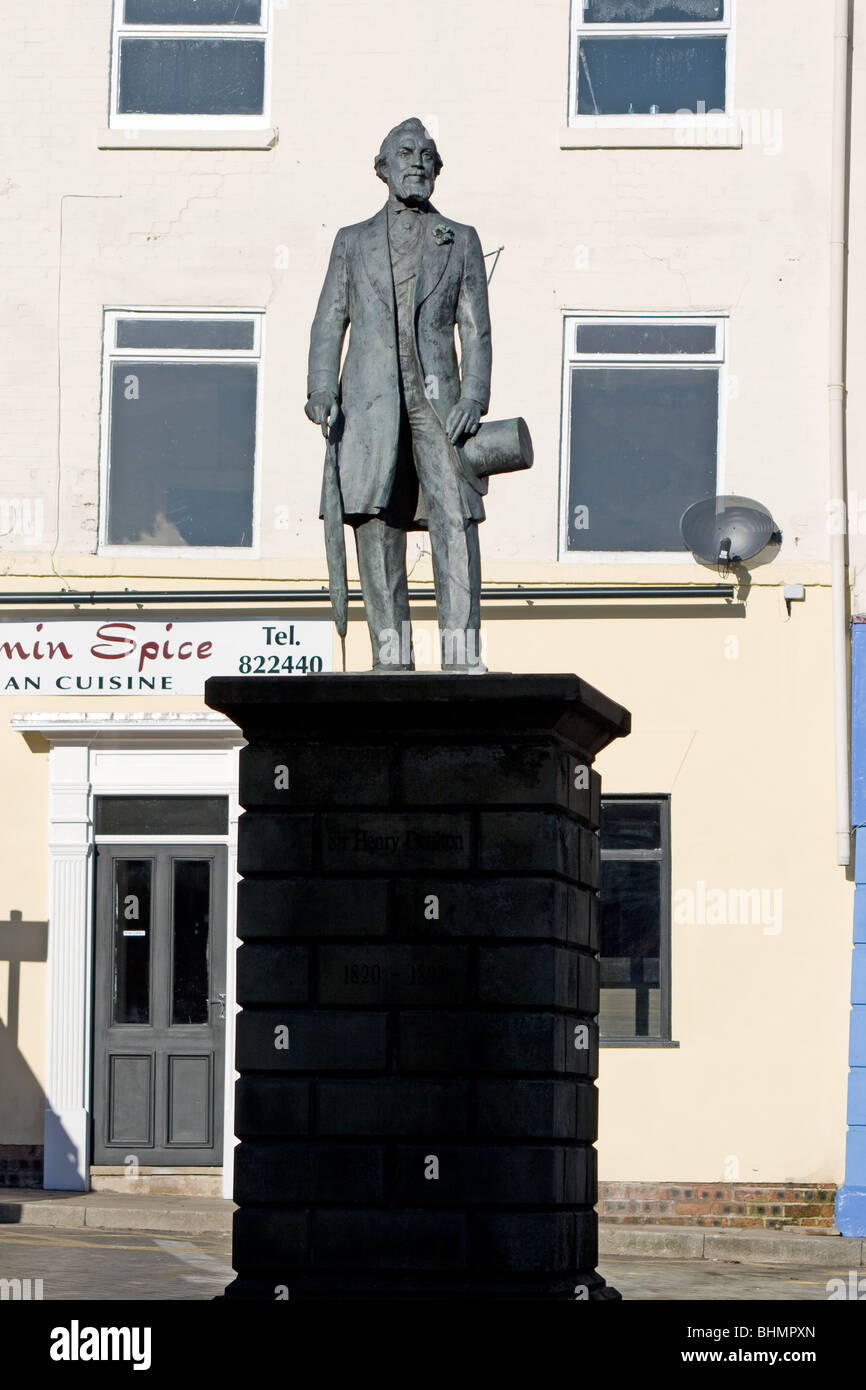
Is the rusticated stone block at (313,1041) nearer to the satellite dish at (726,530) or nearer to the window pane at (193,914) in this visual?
the window pane at (193,914)

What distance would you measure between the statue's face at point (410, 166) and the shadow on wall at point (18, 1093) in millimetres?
8837

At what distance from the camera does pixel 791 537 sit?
18.7m

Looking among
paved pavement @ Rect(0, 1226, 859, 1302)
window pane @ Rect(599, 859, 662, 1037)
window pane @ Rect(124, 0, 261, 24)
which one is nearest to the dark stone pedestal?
paved pavement @ Rect(0, 1226, 859, 1302)

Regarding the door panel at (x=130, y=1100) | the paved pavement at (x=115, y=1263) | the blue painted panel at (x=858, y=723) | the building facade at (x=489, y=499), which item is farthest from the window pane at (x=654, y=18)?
the paved pavement at (x=115, y=1263)

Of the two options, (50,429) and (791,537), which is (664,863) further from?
(50,429)

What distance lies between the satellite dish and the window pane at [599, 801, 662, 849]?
6.31 feet

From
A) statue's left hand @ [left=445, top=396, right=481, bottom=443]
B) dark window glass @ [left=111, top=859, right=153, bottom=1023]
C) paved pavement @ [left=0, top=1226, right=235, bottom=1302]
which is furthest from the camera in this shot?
dark window glass @ [left=111, top=859, right=153, bottom=1023]

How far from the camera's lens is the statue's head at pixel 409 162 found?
11.4 m

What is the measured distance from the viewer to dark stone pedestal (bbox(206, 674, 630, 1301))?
10.3 m

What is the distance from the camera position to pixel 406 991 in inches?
409

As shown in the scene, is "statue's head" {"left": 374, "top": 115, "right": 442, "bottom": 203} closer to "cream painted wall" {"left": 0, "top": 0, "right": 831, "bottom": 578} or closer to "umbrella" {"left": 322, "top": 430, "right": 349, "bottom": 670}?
"umbrella" {"left": 322, "top": 430, "right": 349, "bottom": 670}

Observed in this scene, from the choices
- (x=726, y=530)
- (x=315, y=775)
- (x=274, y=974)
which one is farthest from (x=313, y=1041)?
(x=726, y=530)

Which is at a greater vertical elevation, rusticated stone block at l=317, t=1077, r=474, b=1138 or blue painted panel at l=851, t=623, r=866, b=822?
blue painted panel at l=851, t=623, r=866, b=822

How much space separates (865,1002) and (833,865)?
1.05 m
